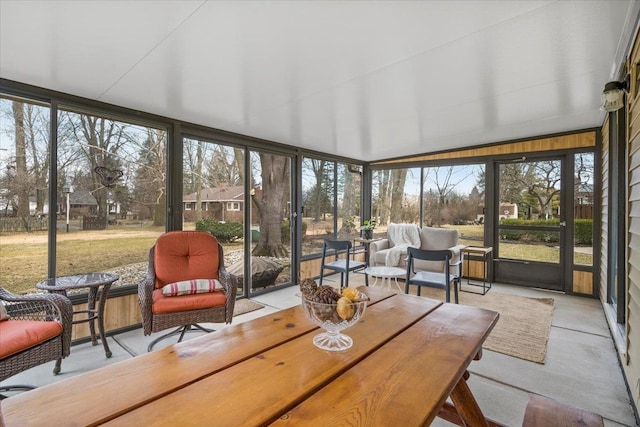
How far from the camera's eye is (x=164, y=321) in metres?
2.62

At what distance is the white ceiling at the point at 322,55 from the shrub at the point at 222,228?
4.08ft

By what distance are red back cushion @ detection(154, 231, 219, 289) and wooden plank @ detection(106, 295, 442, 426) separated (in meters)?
2.13

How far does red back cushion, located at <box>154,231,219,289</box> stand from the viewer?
3.02 meters

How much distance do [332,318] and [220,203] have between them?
10.8 feet

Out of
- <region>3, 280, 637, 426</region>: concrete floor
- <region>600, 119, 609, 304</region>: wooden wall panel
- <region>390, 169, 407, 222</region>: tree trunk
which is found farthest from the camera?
<region>390, 169, 407, 222</region>: tree trunk

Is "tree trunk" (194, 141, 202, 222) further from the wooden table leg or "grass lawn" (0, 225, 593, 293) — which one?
the wooden table leg

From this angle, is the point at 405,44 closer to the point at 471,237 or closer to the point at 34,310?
the point at 34,310

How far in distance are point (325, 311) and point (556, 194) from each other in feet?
16.7

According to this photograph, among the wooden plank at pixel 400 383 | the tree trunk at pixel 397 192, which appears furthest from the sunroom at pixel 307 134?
the wooden plank at pixel 400 383

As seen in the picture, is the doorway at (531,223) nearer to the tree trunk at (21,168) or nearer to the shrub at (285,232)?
the shrub at (285,232)

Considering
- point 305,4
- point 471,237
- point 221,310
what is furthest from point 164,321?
point 471,237

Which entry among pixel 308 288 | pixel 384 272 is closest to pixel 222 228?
pixel 384 272

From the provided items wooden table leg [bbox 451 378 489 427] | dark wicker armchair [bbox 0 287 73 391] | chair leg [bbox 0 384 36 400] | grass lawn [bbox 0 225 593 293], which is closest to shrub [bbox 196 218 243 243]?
grass lawn [bbox 0 225 593 293]

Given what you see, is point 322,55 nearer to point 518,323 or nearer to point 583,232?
point 518,323
